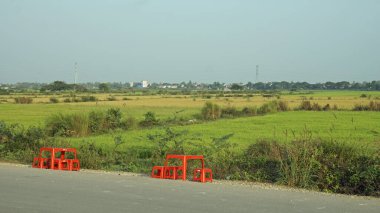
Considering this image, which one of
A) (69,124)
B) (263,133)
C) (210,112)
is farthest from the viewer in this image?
(210,112)

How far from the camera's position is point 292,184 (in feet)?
37.7

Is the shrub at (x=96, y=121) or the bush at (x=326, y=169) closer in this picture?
the bush at (x=326, y=169)

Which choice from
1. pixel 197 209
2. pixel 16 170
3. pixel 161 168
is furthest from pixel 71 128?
pixel 197 209

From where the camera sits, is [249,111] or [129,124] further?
[249,111]

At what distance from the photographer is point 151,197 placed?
31.2ft

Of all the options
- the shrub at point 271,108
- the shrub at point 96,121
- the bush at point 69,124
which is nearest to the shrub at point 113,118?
the shrub at point 96,121

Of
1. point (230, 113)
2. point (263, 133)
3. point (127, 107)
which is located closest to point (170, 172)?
point (263, 133)

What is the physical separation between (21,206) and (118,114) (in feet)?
90.9

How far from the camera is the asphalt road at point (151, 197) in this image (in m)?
8.50

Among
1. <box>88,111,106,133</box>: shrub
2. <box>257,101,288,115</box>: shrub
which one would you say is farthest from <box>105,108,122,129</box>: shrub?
<box>257,101,288,115</box>: shrub

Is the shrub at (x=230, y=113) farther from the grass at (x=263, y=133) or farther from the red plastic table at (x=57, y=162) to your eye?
the red plastic table at (x=57, y=162)

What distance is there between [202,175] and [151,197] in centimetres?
254

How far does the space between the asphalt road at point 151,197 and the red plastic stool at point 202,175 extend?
15.8 inches

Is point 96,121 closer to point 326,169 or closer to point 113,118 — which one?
point 113,118
